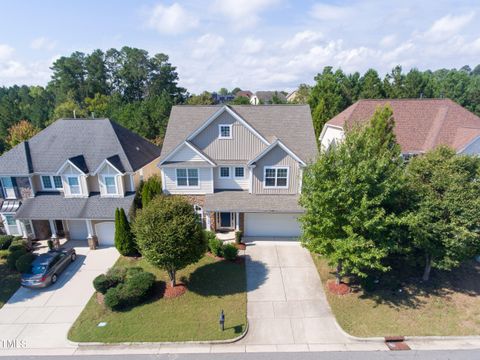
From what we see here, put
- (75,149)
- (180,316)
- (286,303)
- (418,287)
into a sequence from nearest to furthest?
1. (180,316)
2. (286,303)
3. (418,287)
4. (75,149)

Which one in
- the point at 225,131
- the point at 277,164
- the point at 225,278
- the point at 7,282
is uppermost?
the point at 225,131

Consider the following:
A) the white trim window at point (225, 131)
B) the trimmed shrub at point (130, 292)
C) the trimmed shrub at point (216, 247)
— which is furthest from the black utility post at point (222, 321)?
the white trim window at point (225, 131)

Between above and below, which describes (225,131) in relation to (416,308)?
above

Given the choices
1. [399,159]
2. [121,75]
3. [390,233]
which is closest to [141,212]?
[390,233]

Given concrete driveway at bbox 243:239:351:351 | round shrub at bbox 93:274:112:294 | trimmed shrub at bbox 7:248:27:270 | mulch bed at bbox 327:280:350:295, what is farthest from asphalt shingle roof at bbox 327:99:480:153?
trimmed shrub at bbox 7:248:27:270

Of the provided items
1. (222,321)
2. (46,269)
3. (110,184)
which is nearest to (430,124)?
(222,321)

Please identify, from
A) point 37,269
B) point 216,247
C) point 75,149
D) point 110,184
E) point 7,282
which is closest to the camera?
point 37,269

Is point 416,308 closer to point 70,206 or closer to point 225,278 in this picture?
point 225,278

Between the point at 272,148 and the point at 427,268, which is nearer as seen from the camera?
the point at 427,268
